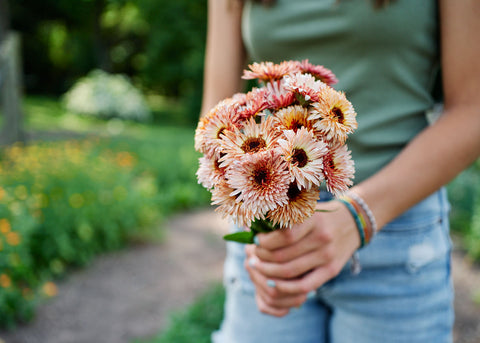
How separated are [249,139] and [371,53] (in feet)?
1.81

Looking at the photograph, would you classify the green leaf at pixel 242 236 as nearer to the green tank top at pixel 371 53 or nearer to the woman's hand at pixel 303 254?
the woman's hand at pixel 303 254

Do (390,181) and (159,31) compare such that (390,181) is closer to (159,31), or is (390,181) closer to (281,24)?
(281,24)

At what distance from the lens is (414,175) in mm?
949

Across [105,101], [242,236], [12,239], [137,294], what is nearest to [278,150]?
[242,236]

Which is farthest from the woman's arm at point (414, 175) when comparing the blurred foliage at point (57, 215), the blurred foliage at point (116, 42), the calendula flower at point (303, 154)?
the blurred foliage at point (116, 42)

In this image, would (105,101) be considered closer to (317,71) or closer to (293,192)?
(317,71)

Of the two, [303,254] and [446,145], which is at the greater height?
[446,145]

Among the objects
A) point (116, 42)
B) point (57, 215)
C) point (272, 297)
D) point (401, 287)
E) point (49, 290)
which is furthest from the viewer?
point (116, 42)

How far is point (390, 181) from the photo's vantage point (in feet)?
3.10

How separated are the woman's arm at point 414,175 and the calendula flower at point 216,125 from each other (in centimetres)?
27

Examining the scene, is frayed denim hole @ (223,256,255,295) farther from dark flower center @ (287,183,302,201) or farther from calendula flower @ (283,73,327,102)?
calendula flower @ (283,73,327,102)

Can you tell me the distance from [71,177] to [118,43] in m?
23.5

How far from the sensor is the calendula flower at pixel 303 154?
65 centimetres

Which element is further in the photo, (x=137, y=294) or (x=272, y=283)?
(x=137, y=294)
